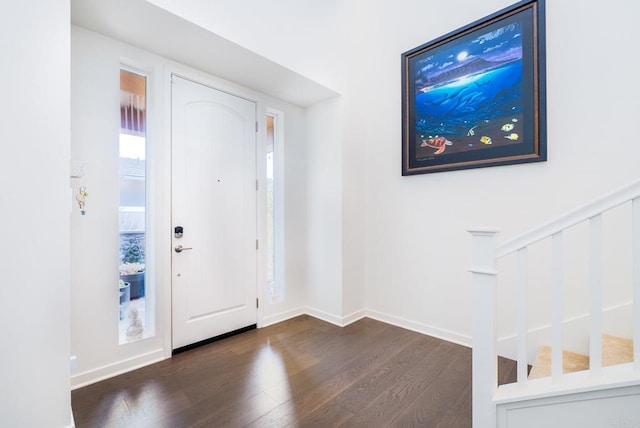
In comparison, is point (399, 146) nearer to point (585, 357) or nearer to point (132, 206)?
point (585, 357)

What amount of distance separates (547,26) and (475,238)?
6.21ft

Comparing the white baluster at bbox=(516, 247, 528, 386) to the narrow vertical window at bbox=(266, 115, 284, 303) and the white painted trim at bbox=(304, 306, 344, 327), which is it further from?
the narrow vertical window at bbox=(266, 115, 284, 303)

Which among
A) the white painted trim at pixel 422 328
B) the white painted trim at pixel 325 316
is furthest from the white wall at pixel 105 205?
the white painted trim at pixel 422 328

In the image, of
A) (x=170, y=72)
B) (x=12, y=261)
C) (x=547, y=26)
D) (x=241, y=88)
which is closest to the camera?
(x=12, y=261)

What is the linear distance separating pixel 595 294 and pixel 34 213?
8.41ft

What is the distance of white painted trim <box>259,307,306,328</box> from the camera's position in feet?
10.2

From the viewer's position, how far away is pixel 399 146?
3066 mm

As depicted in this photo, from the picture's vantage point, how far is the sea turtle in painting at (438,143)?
2707 mm

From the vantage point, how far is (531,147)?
2230 millimetres

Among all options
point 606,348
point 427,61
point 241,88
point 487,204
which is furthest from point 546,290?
point 241,88

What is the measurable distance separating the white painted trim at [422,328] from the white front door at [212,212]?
1.34 meters

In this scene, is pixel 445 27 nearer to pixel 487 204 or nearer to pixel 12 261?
pixel 487 204

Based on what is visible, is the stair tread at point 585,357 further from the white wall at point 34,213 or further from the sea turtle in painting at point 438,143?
the white wall at point 34,213

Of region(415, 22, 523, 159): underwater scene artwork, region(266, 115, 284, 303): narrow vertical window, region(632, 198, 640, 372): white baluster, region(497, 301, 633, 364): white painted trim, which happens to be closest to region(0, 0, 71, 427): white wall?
region(266, 115, 284, 303): narrow vertical window
